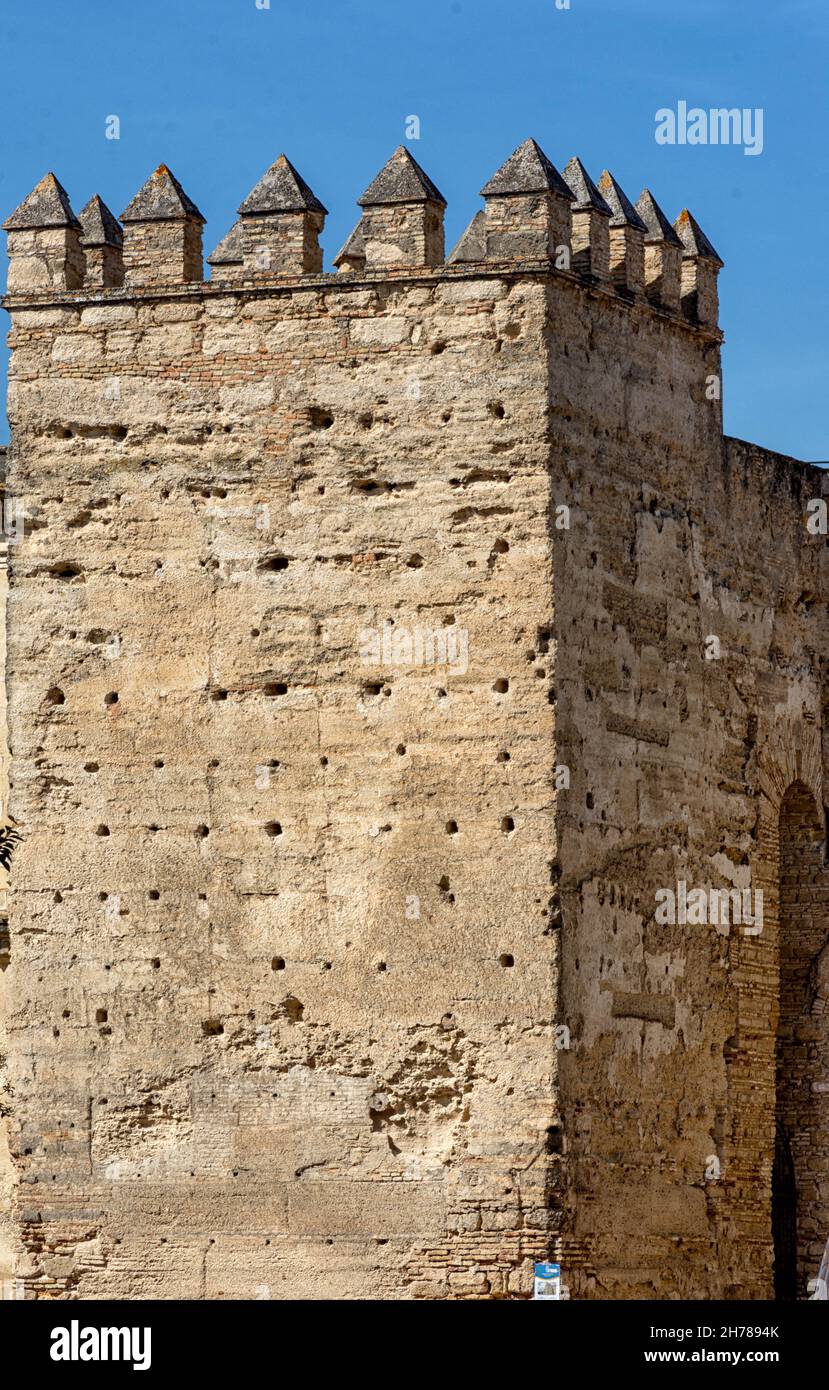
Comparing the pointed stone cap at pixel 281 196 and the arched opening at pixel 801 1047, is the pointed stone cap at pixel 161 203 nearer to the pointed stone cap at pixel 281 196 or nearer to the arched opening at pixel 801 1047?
the pointed stone cap at pixel 281 196

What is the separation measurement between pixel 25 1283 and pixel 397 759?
12.8 feet

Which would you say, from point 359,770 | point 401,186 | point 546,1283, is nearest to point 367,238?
point 401,186

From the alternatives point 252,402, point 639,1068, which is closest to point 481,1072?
point 639,1068

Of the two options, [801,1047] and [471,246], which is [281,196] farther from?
[801,1047]

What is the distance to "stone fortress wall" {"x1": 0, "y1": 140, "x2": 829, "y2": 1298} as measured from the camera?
20.8 metres

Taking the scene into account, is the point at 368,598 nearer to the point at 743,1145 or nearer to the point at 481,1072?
the point at 481,1072

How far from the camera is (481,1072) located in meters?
20.7

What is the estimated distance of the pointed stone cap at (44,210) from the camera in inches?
866

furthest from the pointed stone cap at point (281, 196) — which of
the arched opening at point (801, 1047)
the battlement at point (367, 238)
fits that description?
the arched opening at point (801, 1047)

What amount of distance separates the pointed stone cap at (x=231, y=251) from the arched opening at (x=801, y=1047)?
5.41 m

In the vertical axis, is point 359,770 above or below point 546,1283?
above

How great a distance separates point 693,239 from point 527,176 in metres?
2.08

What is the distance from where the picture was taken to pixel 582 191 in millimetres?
21844

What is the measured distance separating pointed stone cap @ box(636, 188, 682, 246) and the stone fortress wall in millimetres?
413
